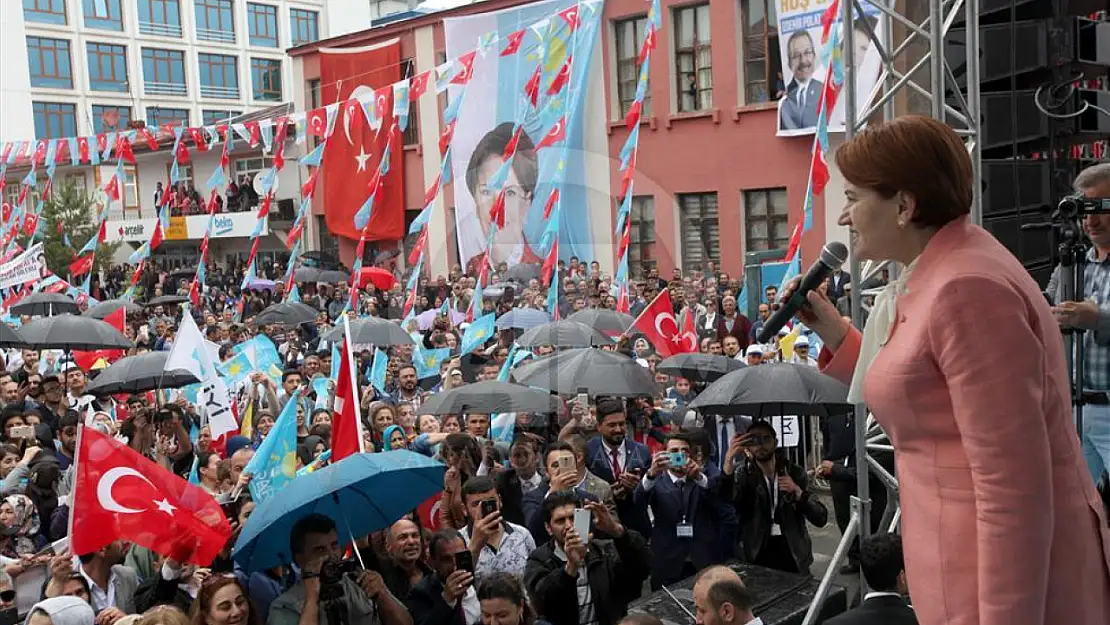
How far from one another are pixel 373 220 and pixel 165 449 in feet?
72.4

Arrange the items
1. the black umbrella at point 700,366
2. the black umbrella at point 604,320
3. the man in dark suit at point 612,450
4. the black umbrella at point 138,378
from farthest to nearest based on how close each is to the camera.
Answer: the black umbrella at point 604,320, the black umbrella at point 138,378, the black umbrella at point 700,366, the man in dark suit at point 612,450

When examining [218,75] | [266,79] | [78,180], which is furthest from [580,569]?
[266,79]

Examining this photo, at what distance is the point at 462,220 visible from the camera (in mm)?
19156

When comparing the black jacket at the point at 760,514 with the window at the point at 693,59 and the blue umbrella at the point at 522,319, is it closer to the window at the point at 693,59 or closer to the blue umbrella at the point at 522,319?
the blue umbrella at the point at 522,319

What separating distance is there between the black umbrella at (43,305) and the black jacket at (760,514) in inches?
543

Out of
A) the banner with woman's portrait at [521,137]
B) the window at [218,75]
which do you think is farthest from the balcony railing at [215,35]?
the banner with woman's portrait at [521,137]

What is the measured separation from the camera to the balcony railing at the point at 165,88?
52.1m

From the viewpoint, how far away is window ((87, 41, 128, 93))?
5100cm

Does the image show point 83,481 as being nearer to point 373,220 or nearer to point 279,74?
point 373,220

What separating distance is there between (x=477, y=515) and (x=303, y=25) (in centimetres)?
5382

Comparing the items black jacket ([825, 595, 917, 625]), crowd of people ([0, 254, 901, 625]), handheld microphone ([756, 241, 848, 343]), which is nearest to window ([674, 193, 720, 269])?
crowd of people ([0, 254, 901, 625])

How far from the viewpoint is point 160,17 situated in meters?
52.0

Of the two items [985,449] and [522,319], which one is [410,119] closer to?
[522,319]

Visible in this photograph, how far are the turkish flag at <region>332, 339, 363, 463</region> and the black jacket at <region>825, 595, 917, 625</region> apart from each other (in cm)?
233
